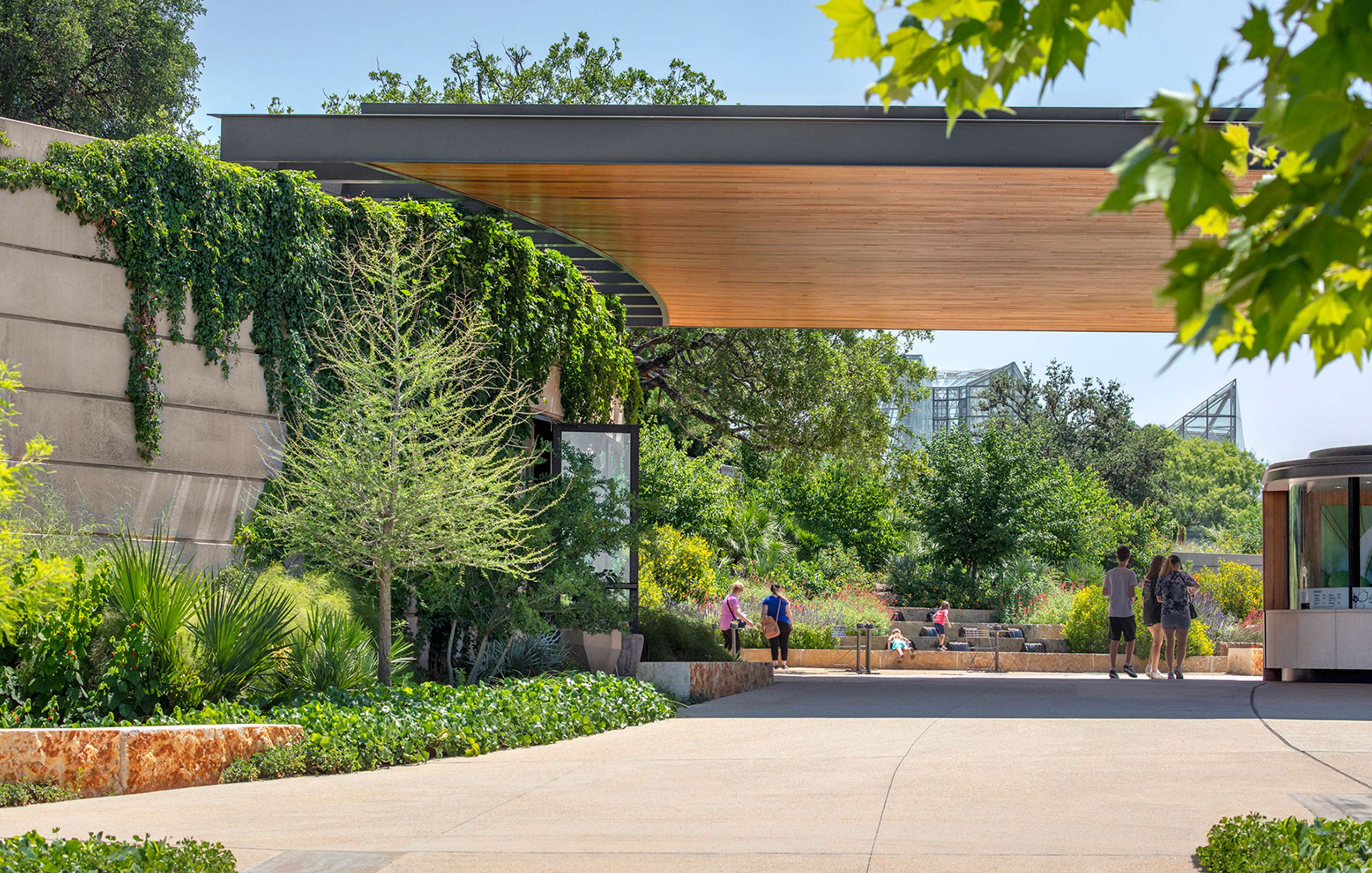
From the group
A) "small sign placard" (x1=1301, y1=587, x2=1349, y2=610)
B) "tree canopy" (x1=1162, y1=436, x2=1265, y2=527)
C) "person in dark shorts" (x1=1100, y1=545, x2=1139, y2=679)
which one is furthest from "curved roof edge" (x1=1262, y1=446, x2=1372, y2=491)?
"tree canopy" (x1=1162, y1=436, x2=1265, y2=527)

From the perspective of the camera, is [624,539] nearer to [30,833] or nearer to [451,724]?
[451,724]

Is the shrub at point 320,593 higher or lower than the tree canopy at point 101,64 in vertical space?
lower

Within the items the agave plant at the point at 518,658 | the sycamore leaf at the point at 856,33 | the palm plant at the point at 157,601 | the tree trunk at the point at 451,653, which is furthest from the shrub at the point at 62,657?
the sycamore leaf at the point at 856,33

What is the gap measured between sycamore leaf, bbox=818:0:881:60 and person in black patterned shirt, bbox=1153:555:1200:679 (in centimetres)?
1523

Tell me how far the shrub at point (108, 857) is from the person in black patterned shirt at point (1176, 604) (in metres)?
14.2

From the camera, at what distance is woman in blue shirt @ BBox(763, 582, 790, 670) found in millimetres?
19391

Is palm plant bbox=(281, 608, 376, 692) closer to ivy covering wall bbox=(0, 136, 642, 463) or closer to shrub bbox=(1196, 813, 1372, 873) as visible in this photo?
ivy covering wall bbox=(0, 136, 642, 463)

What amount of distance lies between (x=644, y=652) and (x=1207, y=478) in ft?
294

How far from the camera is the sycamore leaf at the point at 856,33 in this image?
8.50 ft

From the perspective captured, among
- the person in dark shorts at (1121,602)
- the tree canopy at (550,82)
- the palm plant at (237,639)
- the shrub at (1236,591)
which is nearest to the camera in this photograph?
the palm plant at (237,639)

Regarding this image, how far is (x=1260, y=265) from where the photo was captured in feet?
6.18

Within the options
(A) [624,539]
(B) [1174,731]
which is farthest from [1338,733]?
(A) [624,539]

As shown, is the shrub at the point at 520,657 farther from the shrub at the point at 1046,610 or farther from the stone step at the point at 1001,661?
the shrub at the point at 1046,610

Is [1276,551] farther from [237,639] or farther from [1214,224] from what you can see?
[1214,224]
